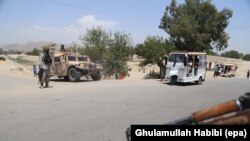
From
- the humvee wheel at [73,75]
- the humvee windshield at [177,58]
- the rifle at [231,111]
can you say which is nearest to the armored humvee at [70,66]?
the humvee wheel at [73,75]

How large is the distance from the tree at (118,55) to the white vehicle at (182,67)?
10530 mm

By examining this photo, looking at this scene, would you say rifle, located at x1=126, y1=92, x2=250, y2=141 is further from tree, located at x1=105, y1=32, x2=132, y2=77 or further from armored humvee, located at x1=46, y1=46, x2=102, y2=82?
tree, located at x1=105, y1=32, x2=132, y2=77

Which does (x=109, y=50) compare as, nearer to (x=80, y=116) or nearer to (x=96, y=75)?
(x=96, y=75)

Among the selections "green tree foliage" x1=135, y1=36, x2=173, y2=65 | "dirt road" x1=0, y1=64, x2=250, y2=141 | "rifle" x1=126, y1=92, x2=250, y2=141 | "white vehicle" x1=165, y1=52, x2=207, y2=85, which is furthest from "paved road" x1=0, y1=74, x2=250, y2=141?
"green tree foliage" x1=135, y1=36, x2=173, y2=65

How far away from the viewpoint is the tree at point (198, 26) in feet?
191

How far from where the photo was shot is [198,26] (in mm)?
59469

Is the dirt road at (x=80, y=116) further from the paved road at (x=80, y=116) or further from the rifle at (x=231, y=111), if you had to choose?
the rifle at (x=231, y=111)

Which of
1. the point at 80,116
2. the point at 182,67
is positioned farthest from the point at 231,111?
the point at 182,67

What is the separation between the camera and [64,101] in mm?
14172

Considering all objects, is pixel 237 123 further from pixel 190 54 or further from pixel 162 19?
pixel 162 19

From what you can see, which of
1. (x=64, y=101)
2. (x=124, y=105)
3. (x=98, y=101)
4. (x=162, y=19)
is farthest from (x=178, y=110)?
(x=162, y=19)

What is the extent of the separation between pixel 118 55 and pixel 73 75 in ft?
32.2

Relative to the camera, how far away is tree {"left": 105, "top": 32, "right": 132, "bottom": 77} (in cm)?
3594

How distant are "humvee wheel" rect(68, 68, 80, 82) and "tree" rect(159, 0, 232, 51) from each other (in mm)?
31949
